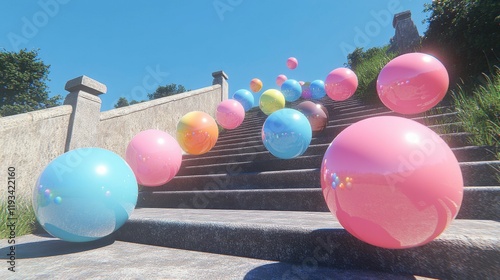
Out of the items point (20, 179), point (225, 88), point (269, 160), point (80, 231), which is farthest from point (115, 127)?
point (225, 88)

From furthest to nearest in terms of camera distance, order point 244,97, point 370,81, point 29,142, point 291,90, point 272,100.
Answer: point 291,90, point 244,97, point 272,100, point 370,81, point 29,142

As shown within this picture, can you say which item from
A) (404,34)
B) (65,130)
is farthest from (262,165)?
(404,34)

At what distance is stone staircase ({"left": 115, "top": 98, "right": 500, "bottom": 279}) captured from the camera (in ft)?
4.74

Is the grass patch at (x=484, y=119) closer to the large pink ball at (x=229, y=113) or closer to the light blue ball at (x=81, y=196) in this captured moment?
the light blue ball at (x=81, y=196)

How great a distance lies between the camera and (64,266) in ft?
5.98

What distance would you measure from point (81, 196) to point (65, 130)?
2.87 meters

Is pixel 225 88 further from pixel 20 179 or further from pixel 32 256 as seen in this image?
pixel 32 256

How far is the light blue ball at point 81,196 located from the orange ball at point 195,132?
226 cm

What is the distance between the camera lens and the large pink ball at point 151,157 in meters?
3.45

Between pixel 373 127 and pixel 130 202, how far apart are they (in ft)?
6.67

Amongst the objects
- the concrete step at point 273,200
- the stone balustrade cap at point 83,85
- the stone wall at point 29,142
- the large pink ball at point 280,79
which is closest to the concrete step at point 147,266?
the concrete step at point 273,200

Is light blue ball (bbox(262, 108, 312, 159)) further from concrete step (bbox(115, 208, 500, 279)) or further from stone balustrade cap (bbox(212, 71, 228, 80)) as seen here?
stone balustrade cap (bbox(212, 71, 228, 80))

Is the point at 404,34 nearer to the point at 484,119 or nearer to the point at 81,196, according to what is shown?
the point at 484,119

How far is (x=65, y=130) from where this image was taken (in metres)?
4.16
